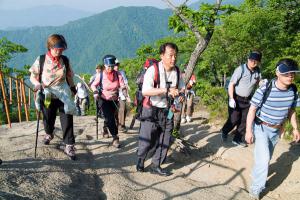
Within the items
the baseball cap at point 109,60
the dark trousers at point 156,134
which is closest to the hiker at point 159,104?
the dark trousers at point 156,134

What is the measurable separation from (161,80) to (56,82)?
170 centimetres

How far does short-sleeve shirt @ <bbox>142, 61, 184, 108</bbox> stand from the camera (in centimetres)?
515

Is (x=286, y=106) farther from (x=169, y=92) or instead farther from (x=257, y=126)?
(x=169, y=92)

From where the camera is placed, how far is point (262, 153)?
500 centimetres

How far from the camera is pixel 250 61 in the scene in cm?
668

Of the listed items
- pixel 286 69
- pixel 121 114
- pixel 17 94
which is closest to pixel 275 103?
pixel 286 69

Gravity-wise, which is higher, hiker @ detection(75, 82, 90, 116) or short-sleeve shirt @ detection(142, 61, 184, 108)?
short-sleeve shirt @ detection(142, 61, 184, 108)

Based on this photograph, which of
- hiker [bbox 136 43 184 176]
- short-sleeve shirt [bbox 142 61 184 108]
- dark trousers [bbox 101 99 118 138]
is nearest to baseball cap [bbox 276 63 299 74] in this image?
hiker [bbox 136 43 184 176]

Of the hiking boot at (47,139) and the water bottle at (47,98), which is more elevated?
the water bottle at (47,98)

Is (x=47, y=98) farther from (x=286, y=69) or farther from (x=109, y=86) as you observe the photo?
(x=286, y=69)

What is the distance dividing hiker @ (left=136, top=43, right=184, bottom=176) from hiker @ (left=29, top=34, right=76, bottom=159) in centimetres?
126

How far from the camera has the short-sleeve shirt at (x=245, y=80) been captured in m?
6.79

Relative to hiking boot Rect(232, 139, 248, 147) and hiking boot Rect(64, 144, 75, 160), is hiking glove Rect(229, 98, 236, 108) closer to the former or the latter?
hiking boot Rect(232, 139, 248, 147)

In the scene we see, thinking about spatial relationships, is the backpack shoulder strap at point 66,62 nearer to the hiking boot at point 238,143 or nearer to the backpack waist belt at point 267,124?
the backpack waist belt at point 267,124
